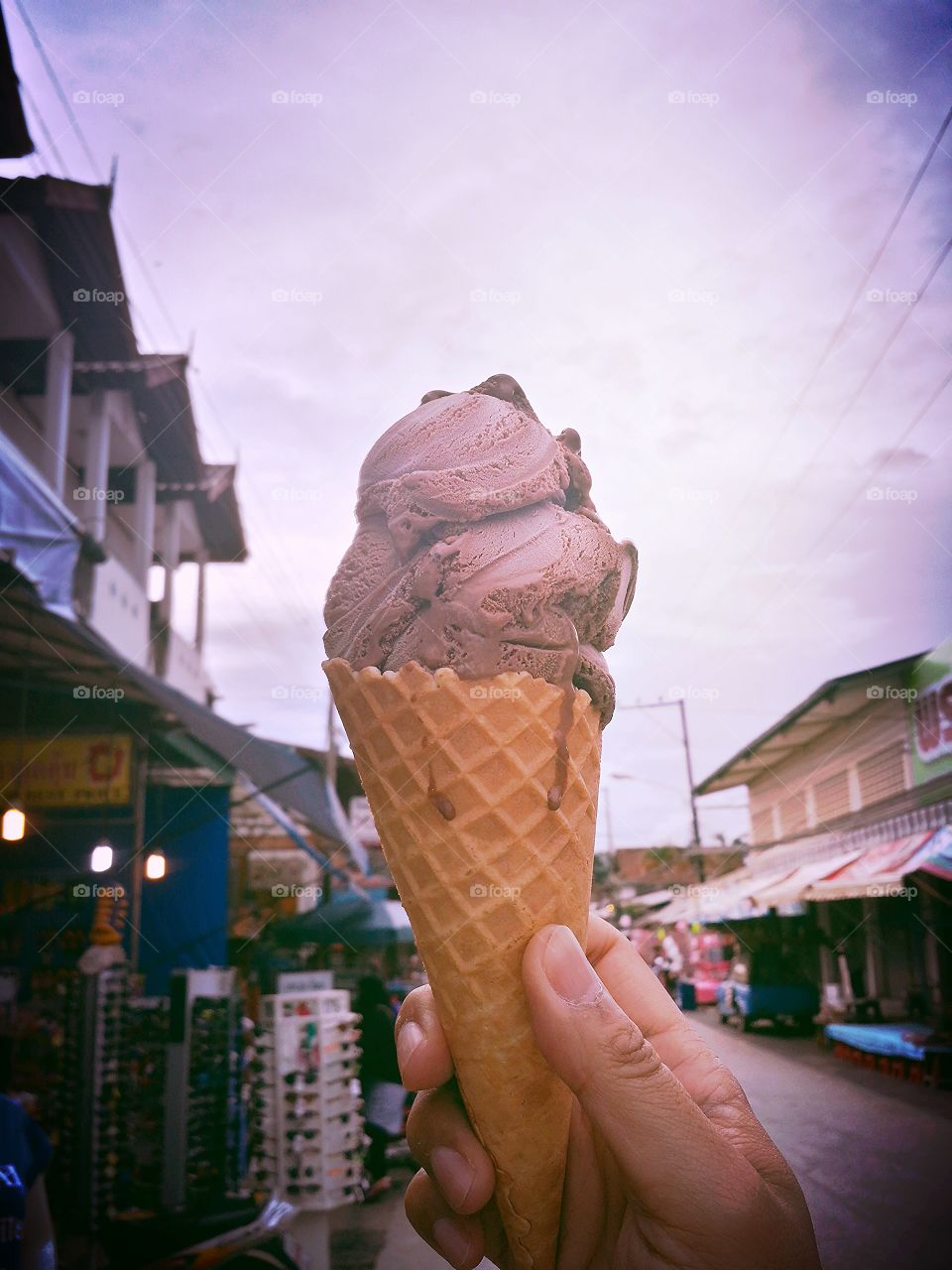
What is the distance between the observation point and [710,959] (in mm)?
22391

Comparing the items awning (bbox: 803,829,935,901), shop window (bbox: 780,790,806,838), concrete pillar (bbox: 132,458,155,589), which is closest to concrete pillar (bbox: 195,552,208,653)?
concrete pillar (bbox: 132,458,155,589)

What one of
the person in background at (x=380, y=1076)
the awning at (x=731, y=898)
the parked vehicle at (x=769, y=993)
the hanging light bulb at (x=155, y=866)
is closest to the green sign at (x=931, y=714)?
the awning at (x=731, y=898)

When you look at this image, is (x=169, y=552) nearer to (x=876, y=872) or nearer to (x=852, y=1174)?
(x=876, y=872)

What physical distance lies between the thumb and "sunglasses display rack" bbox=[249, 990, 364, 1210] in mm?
4476

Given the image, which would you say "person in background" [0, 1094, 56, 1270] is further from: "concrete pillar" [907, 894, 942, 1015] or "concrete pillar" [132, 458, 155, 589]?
"concrete pillar" [907, 894, 942, 1015]

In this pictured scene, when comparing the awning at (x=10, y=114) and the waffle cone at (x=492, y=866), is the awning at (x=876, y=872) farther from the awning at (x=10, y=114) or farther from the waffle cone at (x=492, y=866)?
the awning at (x=10, y=114)

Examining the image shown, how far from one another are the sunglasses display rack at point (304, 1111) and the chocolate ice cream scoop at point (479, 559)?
4.45 metres

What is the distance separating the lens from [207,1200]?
4840 mm

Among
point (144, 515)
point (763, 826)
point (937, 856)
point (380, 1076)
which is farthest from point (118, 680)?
point (763, 826)

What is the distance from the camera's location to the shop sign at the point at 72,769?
5.98 meters

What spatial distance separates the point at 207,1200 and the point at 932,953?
886 cm

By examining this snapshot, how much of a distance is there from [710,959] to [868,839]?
1265cm

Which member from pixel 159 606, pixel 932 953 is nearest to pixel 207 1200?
pixel 159 606

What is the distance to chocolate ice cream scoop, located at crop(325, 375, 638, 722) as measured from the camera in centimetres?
158
